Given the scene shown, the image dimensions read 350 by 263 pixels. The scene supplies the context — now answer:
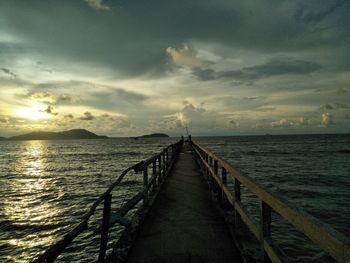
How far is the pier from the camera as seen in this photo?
209 cm

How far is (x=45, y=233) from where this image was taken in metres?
9.27

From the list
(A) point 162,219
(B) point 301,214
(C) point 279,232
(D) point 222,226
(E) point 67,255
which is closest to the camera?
(B) point 301,214

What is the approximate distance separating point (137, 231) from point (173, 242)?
0.74 meters

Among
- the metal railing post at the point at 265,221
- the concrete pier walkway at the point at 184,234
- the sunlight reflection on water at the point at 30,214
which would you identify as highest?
the metal railing post at the point at 265,221

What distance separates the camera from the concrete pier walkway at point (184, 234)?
13.6 ft

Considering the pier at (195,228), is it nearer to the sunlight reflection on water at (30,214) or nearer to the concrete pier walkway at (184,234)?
Result: the concrete pier walkway at (184,234)

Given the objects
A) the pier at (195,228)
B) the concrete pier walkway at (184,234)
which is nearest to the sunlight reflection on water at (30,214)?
the pier at (195,228)

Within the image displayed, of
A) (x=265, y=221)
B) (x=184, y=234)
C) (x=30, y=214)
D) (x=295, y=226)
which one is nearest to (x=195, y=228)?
(x=184, y=234)

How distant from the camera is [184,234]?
504cm

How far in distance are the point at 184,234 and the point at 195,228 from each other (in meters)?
0.38

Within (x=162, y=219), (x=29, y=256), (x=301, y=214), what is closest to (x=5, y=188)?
(x=29, y=256)

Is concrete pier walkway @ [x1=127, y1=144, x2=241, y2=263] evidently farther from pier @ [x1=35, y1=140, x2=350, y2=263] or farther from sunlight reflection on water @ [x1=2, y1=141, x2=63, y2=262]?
sunlight reflection on water @ [x1=2, y1=141, x2=63, y2=262]

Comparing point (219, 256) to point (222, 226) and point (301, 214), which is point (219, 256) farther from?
point (301, 214)

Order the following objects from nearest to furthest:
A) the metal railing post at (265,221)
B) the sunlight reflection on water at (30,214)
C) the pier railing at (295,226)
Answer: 1. the pier railing at (295,226)
2. the metal railing post at (265,221)
3. the sunlight reflection on water at (30,214)
